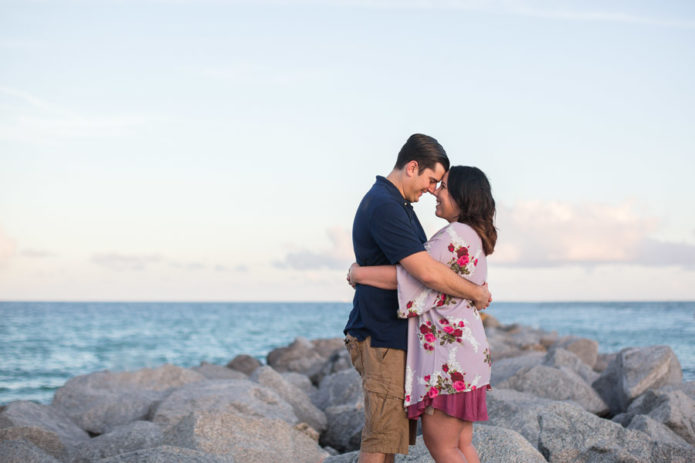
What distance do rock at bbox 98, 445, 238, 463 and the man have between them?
1.19 meters

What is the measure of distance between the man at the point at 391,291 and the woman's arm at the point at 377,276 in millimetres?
59

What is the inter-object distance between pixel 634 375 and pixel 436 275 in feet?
20.7

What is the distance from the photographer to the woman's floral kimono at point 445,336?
3914 mm

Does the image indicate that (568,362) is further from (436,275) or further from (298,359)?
(298,359)

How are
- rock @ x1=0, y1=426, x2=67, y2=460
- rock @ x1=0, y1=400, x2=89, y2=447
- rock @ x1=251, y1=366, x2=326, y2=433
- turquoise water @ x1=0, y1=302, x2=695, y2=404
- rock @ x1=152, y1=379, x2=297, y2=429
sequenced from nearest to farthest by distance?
rock @ x1=0, y1=426, x2=67, y2=460, rock @ x1=0, y1=400, x2=89, y2=447, rock @ x1=152, y1=379, x2=297, y2=429, rock @ x1=251, y1=366, x2=326, y2=433, turquoise water @ x1=0, y1=302, x2=695, y2=404

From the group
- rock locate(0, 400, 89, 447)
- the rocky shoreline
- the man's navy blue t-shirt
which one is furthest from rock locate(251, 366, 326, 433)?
the man's navy blue t-shirt

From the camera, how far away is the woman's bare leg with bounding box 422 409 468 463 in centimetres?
396

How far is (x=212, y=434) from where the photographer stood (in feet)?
19.3

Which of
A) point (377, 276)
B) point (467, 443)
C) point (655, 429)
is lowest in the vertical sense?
point (655, 429)

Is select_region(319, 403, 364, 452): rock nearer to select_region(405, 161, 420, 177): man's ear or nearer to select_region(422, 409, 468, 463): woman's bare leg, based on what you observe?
select_region(422, 409, 468, 463): woman's bare leg

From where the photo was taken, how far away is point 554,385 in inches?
341

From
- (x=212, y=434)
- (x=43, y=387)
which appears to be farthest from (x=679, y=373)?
(x=43, y=387)

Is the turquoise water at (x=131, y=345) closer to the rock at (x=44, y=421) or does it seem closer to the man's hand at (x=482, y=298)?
the rock at (x=44, y=421)

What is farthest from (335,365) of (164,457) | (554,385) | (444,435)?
(444,435)
